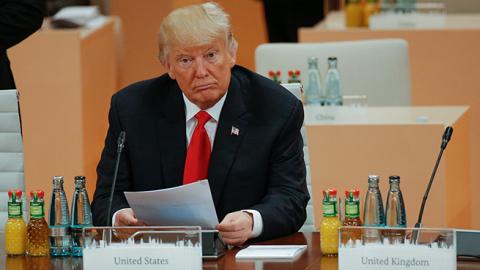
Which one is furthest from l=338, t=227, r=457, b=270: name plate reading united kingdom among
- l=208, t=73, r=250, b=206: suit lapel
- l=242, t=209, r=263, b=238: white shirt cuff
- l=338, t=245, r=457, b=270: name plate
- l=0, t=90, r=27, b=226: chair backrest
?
l=0, t=90, r=27, b=226: chair backrest

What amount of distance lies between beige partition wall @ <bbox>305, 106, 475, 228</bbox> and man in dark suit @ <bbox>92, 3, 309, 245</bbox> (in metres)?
1.55

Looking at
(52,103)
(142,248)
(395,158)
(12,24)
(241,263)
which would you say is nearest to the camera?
(142,248)

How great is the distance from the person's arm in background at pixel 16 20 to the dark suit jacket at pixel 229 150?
4.07ft

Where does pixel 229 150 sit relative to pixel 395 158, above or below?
above

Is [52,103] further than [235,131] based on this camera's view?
Yes

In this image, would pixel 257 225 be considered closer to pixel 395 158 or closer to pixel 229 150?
pixel 229 150

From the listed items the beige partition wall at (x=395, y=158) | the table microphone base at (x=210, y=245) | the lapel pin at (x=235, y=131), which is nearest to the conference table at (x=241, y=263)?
the table microphone base at (x=210, y=245)

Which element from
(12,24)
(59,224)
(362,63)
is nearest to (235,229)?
(59,224)

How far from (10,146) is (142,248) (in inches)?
53.8

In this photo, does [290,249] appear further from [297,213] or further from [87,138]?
[87,138]

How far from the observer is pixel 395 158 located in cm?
521

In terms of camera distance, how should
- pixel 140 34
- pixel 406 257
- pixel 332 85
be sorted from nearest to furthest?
pixel 406 257
pixel 332 85
pixel 140 34

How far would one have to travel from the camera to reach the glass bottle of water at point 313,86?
5.58 metres

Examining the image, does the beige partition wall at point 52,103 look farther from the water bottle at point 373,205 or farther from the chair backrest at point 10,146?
the water bottle at point 373,205
